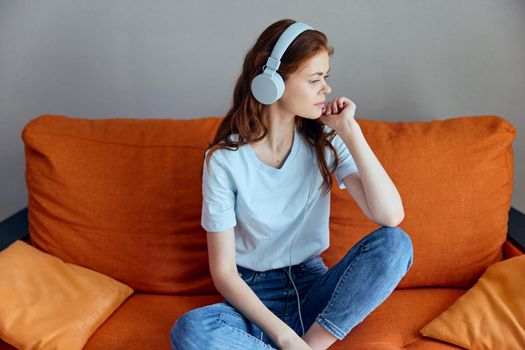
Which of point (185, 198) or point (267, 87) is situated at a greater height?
point (267, 87)

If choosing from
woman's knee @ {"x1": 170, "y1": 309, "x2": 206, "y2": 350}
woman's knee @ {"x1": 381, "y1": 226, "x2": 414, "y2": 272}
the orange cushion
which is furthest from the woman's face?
woman's knee @ {"x1": 170, "y1": 309, "x2": 206, "y2": 350}

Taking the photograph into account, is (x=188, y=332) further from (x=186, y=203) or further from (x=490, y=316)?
(x=490, y=316)

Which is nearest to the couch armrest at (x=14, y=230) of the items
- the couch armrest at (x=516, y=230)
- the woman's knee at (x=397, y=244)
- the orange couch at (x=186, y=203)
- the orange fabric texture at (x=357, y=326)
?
the orange couch at (x=186, y=203)

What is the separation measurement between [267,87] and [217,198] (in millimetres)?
Result: 315

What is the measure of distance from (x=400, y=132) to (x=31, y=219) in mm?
1159

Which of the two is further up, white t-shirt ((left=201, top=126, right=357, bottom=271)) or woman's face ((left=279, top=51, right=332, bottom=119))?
woman's face ((left=279, top=51, right=332, bottom=119))

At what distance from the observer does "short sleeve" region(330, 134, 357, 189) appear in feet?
5.57

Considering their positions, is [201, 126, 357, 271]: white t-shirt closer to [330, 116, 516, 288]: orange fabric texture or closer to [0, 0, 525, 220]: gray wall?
[330, 116, 516, 288]: orange fabric texture

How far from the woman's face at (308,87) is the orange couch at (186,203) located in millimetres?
373

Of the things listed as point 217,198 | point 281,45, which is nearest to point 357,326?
point 217,198

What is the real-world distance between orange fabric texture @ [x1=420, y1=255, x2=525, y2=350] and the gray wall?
70cm

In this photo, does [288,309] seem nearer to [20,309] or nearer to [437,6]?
[20,309]

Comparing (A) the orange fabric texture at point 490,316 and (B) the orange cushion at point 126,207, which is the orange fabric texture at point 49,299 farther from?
(A) the orange fabric texture at point 490,316

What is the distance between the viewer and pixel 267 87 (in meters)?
1.53
